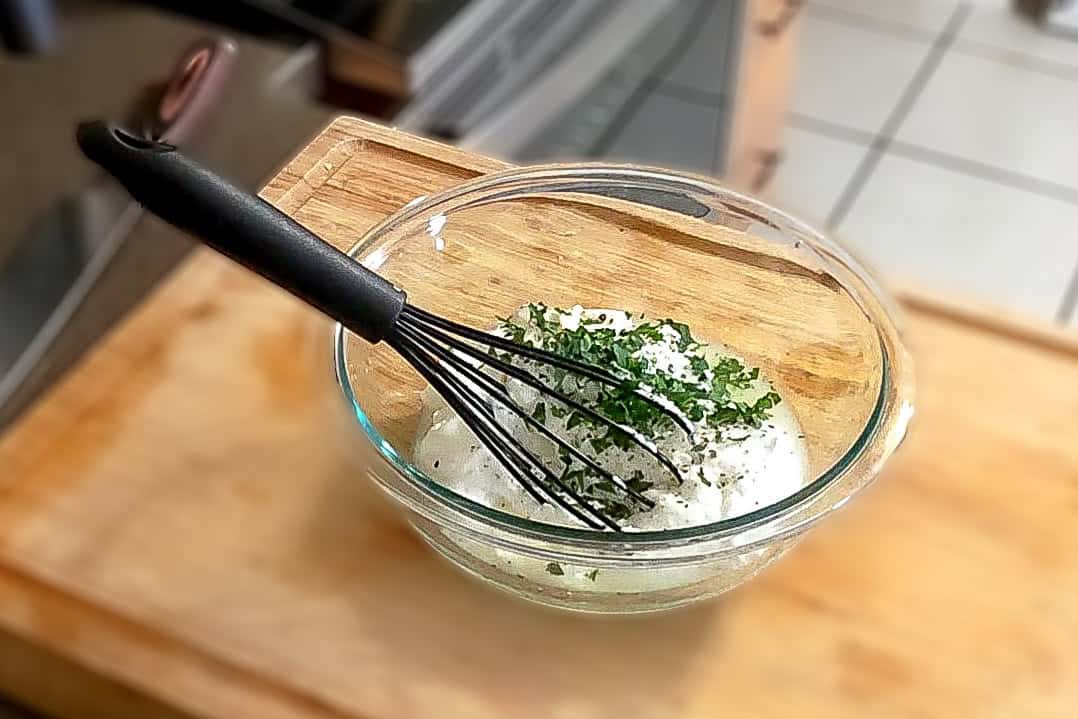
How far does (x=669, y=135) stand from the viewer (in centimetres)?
119

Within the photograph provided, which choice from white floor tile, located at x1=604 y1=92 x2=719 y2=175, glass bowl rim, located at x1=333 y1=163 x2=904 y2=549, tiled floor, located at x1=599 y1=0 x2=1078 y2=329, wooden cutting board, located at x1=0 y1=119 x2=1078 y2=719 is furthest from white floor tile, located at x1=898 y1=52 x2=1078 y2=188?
glass bowl rim, located at x1=333 y1=163 x2=904 y2=549

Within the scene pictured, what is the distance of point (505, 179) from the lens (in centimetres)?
34

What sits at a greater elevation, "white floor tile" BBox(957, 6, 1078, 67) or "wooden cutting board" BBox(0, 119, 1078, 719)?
"white floor tile" BBox(957, 6, 1078, 67)

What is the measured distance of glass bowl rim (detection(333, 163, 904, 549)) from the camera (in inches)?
10.7

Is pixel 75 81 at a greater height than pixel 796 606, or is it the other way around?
pixel 796 606

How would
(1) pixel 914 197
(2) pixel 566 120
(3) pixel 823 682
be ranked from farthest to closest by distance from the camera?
(1) pixel 914 197
(2) pixel 566 120
(3) pixel 823 682

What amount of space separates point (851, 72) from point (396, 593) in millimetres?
1278

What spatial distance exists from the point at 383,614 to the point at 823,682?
0.73 feet

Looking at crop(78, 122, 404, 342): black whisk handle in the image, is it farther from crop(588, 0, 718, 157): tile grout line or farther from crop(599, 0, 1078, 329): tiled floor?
crop(599, 0, 1078, 329): tiled floor

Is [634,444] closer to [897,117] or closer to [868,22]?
[897,117]

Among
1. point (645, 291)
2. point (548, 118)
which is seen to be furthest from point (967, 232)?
point (645, 291)

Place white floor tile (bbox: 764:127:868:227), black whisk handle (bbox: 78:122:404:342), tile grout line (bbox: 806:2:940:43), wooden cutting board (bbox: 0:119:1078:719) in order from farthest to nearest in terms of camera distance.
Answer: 1. tile grout line (bbox: 806:2:940:43)
2. white floor tile (bbox: 764:127:868:227)
3. wooden cutting board (bbox: 0:119:1078:719)
4. black whisk handle (bbox: 78:122:404:342)

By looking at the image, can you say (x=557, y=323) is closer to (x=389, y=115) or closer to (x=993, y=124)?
(x=389, y=115)

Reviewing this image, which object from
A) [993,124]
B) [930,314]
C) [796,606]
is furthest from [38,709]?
[993,124]
